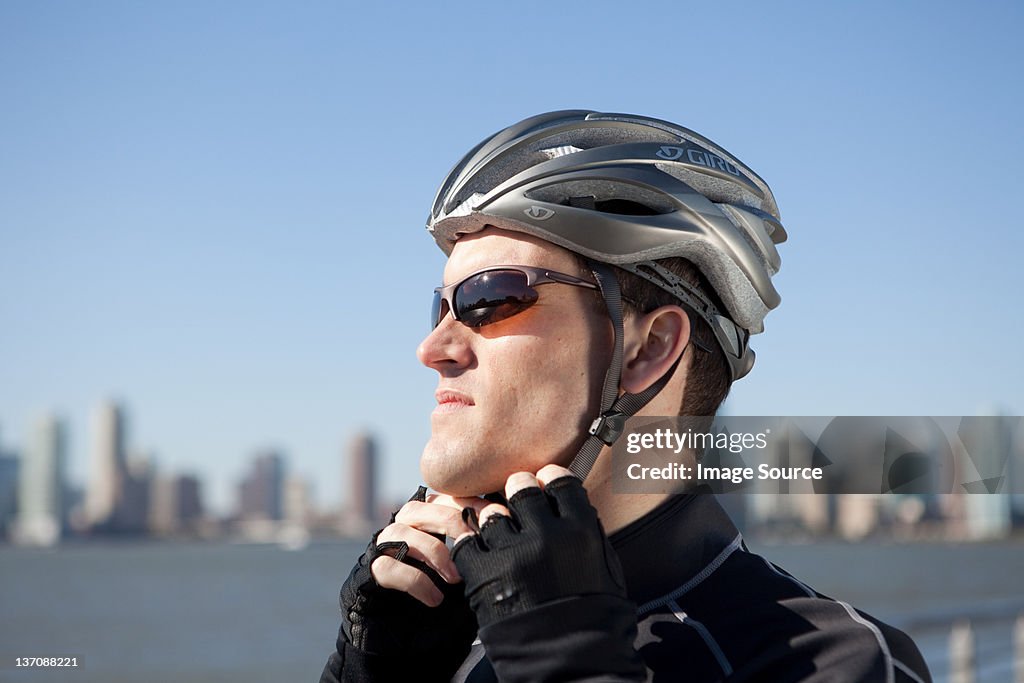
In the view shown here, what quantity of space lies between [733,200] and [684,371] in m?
0.53

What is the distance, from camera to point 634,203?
2.76m

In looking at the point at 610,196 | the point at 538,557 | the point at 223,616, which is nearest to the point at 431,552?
the point at 538,557

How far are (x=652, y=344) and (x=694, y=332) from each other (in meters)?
0.13

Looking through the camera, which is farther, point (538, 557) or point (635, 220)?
point (635, 220)

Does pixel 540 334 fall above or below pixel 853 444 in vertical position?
above

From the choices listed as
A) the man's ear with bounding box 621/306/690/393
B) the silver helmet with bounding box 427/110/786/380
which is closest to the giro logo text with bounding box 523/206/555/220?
the silver helmet with bounding box 427/110/786/380

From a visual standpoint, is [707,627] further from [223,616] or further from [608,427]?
[223,616]

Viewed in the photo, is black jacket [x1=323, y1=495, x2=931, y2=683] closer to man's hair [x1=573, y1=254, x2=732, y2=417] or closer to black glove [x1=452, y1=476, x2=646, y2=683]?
black glove [x1=452, y1=476, x2=646, y2=683]

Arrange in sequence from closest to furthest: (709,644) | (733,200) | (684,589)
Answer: (709,644)
(684,589)
(733,200)

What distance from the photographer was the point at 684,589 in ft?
8.11

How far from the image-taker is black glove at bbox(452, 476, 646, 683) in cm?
201

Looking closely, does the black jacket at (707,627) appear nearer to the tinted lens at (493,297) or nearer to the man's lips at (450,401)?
the man's lips at (450,401)

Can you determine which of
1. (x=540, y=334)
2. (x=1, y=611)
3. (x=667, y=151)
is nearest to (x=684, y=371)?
(x=540, y=334)

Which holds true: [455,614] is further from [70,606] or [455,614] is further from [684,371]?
[70,606]
